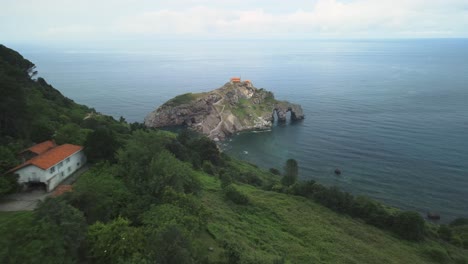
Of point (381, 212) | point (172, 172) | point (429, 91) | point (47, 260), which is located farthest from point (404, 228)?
point (429, 91)

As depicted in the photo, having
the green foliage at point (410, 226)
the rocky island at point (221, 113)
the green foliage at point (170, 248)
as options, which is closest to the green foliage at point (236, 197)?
the green foliage at point (410, 226)

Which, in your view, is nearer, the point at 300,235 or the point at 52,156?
the point at 52,156

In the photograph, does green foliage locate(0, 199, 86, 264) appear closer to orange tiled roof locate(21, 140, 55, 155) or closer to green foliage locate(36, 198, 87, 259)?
green foliage locate(36, 198, 87, 259)

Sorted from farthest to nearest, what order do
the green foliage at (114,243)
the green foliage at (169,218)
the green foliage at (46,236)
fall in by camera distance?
1. the green foliage at (169,218)
2. the green foliage at (114,243)
3. the green foliage at (46,236)

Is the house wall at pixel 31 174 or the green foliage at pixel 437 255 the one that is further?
the green foliage at pixel 437 255

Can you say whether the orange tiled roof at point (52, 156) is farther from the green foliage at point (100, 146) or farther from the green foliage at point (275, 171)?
the green foliage at point (275, 171)

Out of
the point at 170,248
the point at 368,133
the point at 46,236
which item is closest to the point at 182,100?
the point at 368,133

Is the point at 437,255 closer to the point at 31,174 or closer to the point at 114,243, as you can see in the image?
the point at 114,243
